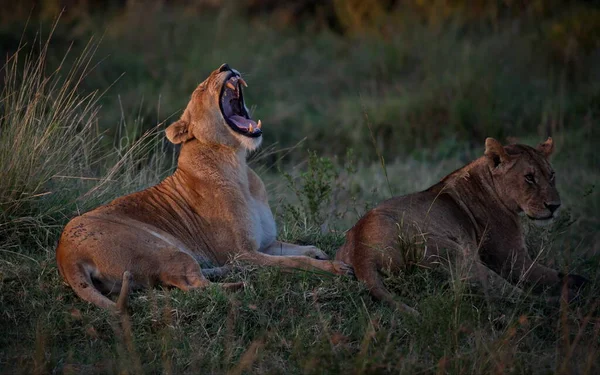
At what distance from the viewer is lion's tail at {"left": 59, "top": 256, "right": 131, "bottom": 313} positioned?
14.6 feet

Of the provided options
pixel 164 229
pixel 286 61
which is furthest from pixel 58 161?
pixel 286 61

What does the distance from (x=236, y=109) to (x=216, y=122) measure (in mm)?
305

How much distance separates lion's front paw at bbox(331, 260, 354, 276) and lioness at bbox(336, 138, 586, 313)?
0.12 ft

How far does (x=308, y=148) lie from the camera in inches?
295

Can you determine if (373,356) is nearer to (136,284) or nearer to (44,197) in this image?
(136,284)

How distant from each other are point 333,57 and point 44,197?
25.5 feet

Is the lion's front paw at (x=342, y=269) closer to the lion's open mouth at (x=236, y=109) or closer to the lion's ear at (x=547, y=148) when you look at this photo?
the lion's open mouth at (x=236, y=109)

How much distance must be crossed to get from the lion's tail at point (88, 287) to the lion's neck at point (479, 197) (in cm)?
194

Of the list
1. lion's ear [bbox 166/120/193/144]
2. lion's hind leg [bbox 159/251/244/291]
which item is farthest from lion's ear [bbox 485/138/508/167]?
lion's ear [bbox 166/120/193/144]

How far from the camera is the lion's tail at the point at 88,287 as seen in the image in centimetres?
444

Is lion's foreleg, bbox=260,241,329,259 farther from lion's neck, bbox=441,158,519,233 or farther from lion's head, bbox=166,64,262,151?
lion's neck, bbox=441,158,519,233

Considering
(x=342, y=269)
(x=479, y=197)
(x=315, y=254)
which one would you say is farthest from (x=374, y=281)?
(x=479, y=197)

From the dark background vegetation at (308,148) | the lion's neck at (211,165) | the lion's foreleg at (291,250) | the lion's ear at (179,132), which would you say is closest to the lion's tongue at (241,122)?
the lion's neck at (211,165)

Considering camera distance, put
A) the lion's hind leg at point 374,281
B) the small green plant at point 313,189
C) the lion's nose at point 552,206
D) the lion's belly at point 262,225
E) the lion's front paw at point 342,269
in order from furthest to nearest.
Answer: the small green plant at point 313,189
the lion's belly at point 262,225
the lion's nose at point 552,206
the lion's front paw at point 342,269
the lion's hind leg at point 374,281
